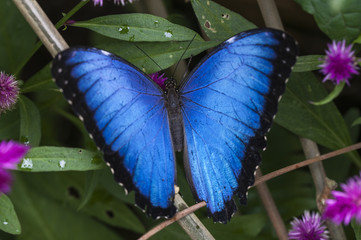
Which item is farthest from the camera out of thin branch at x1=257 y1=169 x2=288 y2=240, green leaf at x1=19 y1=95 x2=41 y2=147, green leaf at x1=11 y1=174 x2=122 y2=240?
green leaf at x1=11 y1=174 x2=122 y2=240

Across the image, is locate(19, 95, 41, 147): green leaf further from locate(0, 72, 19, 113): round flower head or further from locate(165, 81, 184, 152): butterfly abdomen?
locate(165, 81, 184, 152): butterfly abdomen

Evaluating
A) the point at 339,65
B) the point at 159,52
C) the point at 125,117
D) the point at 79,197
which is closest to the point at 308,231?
the point at 339,65

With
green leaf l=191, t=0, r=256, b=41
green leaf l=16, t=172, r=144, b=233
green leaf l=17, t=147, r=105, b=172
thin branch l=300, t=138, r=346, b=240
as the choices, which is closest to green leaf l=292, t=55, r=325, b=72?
green leaf l=191, t=0, r=256, b=41

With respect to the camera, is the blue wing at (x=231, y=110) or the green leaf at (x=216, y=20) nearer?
the blue wing at (x=231, y=110)

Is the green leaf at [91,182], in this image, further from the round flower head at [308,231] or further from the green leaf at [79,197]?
the round flower head at [308,231]

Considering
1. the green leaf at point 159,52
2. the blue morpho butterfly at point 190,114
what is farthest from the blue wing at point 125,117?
the green leaf at point 159,52

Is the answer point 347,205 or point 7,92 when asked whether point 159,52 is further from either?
point 347,205
